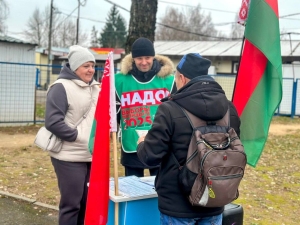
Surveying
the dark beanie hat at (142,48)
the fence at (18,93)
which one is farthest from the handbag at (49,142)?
the fence at (18,93)

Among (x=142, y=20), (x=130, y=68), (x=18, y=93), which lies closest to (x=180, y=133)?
(x=130, y=68)

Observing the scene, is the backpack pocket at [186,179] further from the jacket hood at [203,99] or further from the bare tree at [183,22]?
the bare tree at [183,22]

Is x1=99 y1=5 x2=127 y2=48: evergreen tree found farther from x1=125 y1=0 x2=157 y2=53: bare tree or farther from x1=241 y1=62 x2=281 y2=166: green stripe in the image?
x1=241 y1=62 x2=281 y2=166: green stripe

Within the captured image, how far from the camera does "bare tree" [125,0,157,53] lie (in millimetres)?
7480

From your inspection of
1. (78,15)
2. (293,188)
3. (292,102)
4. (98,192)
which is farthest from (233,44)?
(98,192)

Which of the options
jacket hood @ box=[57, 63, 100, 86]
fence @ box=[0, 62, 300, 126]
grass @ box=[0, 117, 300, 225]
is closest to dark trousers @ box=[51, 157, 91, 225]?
jacket hood @ box=[57, 63, 100, 86]

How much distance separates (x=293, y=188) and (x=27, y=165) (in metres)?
4.55

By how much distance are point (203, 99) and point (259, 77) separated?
47.9 inches

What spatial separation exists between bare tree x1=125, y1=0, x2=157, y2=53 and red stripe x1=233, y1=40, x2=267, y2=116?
4.06m

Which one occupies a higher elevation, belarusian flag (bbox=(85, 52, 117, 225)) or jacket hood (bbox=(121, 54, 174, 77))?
jacket hood (bbox=(121, 54, 174, 77))

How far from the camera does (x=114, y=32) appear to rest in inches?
2694

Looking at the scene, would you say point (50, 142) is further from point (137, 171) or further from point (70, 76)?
point (137, 171)

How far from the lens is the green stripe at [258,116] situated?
353cm

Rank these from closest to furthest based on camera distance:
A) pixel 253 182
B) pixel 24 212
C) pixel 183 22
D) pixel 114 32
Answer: pixel 24 212, pixel 253 182, pixel 183 22, pixel 114 32
